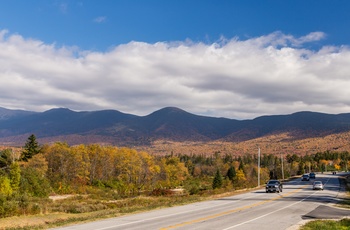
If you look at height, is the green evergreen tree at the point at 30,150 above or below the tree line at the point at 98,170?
above

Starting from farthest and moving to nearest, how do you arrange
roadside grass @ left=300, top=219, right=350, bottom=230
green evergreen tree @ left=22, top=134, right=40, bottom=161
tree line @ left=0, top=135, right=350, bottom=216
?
green evergreen tree @ left=22, top=134, right=40, bottom=161 → tree line @ left=0, top=135, right=350, bottom=216 → roadside grass @ left=300, top=219, right=350, bottom=230

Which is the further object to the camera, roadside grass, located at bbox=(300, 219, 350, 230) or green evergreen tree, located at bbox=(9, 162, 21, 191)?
green evergreen tree, located at bbox=(9, 162, 21, 191)

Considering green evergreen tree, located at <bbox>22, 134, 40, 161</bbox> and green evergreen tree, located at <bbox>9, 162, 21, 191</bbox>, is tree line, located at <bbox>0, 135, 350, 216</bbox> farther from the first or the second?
green evergreen tree, located at <bbox>9, 162, 21, 191</bbox>

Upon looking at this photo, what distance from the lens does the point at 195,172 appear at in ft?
486

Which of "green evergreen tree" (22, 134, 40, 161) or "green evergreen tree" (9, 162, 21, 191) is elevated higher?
"green evergreen tree" (22, 134, 40, 161)

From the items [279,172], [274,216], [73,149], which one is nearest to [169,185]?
[73,149]

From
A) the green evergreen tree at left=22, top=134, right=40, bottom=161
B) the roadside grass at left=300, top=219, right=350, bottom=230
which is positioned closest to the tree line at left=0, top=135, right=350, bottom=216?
the green evergreen tree at left=22, top=134, right=40, bottom=161

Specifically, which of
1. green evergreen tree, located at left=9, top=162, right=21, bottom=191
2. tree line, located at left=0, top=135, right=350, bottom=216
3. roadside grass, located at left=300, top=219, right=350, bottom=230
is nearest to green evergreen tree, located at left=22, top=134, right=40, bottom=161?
tree line, located at left=0, top=135, right=350, bottom=216

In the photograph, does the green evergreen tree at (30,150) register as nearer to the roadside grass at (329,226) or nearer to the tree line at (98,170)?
the tree line at (98,170)

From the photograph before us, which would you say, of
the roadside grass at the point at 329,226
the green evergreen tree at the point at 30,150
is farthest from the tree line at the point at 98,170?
the roadside grass at the point at 329,226

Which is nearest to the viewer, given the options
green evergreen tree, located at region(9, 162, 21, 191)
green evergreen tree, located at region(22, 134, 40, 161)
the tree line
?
green evergreen tree, located at region(9, 162, 21, 191)

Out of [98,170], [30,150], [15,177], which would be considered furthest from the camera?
[98,170]

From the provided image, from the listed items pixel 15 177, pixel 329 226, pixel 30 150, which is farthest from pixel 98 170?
pixel 329 226

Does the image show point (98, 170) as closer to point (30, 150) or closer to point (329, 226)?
point (30, 150)
